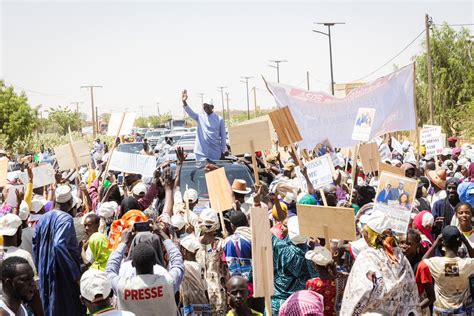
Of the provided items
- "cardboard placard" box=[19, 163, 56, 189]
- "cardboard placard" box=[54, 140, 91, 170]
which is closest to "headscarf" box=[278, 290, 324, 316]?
"cardboard placard" box=[19, 163, 56, 189]

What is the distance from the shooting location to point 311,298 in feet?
18.8

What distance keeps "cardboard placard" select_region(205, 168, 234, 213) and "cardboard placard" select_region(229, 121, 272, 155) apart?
2.61 feet

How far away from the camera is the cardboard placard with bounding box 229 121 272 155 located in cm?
940

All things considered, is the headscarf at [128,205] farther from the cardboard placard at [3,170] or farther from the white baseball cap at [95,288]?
the white baseball cap at [95,288]

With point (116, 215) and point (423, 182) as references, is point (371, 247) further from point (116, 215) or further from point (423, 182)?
point (423, 182)

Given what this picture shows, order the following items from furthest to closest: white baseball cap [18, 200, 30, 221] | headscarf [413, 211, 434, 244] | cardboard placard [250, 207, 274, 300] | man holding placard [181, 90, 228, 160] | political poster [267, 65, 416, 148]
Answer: man holding placard [181, 90, 228, 160]
political poster [267, 65, 416, 148]
headscarf [413, 211, 434, 244]
white baseball cap [18, 200, 30, 221]
cardboard placard [250, 207, 274, 300]

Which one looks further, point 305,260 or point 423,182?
point 423,182

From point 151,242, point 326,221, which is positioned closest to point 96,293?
point 151,242

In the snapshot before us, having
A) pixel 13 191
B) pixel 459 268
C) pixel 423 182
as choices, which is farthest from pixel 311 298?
pixel 423 182

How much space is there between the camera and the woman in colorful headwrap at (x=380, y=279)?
567 centimetres

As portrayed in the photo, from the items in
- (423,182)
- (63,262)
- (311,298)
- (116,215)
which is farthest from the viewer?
(423,182)

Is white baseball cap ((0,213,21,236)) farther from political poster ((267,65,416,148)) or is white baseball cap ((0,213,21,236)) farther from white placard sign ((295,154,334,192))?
political poster ((267,65,416,148))

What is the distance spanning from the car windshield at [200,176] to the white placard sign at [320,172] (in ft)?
6.87

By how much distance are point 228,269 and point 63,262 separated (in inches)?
59.9
